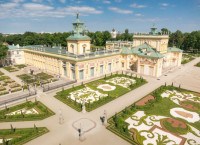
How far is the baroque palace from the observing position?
41.2 m

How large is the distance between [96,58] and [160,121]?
26285 millimetres

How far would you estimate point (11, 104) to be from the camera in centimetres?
2777

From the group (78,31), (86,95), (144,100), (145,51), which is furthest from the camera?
(145,51)

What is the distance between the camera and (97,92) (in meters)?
33.9

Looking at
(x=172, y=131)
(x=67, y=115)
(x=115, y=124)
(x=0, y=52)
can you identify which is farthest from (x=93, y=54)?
(x=0, y=52)

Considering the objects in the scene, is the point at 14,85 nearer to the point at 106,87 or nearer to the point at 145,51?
the point at 106,87

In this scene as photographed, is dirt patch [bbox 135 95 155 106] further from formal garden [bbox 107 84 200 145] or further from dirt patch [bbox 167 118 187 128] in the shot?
dirt patch [bbox 167 118 187 128]

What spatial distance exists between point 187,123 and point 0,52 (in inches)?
2411

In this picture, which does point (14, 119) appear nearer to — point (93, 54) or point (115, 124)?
point (115, 124)

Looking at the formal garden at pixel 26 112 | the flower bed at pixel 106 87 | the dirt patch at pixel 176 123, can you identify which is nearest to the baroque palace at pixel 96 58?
the flower bed at pixel 106 87

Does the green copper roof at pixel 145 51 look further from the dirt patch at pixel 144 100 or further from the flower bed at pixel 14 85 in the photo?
the flower bed at pixel 14 85

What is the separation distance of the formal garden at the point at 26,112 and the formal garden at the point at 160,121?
1151cm

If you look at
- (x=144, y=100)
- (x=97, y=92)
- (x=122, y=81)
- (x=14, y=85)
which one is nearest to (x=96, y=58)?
(x=122, y=81)

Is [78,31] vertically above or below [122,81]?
above
